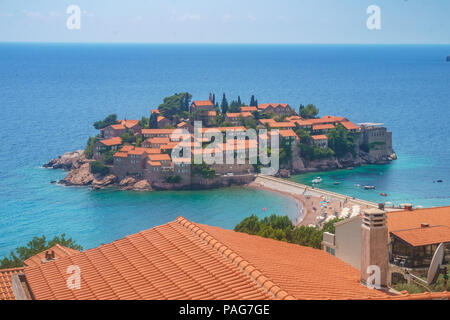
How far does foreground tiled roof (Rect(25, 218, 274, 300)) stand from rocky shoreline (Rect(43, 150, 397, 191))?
138 ft

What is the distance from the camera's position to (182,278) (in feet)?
18.6

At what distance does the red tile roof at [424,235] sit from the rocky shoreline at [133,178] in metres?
36.4

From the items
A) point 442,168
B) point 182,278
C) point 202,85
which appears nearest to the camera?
point 182,278

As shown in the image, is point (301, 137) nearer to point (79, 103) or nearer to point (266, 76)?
point (79, 103)

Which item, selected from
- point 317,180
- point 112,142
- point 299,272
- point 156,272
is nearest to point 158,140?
point 112,142

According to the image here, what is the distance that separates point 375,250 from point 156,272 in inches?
110

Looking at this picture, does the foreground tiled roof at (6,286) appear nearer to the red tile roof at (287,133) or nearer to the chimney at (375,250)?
the chimney at (375,250)

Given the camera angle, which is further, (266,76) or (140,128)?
(266,76)

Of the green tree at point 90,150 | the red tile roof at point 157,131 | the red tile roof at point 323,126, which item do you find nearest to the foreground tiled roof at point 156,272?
the green tree at point 90,150

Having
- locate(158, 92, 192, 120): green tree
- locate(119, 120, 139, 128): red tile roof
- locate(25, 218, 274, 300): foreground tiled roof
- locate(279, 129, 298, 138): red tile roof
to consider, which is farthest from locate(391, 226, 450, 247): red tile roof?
locate(158, 92, 192, 120): green tree
